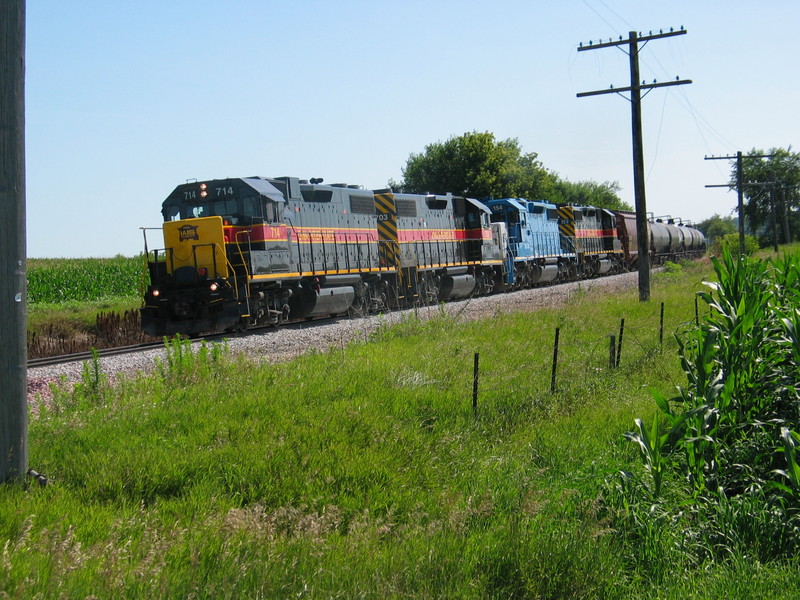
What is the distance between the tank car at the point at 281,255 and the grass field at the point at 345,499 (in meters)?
7.13

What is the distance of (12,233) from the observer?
4422mm

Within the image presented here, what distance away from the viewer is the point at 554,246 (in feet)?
112

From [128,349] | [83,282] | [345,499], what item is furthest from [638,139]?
[83,282]

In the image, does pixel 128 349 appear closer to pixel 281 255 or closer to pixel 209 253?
pixel 209 253

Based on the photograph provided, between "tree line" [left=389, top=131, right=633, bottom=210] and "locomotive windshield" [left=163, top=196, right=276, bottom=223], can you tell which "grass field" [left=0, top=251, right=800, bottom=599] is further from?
"tree line" [left=389, top=131, right=633, bottom=210]

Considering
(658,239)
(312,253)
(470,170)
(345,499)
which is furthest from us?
(470,170)

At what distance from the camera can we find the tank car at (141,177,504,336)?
51.8ft

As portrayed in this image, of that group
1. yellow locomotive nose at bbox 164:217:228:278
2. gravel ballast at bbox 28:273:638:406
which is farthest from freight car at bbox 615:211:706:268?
yellow locomotive nose at bbox 164:217:228:278

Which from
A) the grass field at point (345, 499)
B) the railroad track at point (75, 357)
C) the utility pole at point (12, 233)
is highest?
the utility pole at point (12, 233)

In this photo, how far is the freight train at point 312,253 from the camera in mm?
15852

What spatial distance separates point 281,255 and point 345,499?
12.4m

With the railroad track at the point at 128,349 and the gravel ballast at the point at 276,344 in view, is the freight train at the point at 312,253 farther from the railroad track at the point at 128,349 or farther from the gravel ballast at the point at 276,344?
the gravel ballast at the point at 276,344

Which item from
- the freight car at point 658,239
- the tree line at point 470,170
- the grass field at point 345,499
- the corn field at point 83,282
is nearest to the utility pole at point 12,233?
the grass field at point 345,499

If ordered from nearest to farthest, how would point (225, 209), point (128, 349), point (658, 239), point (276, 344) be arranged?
point (276, 344) < point (128, 349) < point (225, 209) < point (658, 239)
